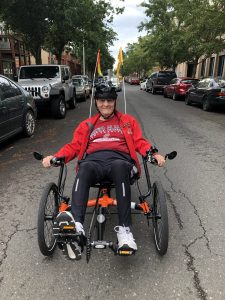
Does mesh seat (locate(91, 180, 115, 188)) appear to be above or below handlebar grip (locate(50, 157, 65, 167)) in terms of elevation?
below

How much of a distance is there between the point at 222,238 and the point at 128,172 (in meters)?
1.25

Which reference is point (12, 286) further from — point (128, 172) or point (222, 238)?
point (222, 238)

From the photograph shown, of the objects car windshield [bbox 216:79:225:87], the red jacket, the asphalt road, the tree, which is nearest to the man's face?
the red jacket

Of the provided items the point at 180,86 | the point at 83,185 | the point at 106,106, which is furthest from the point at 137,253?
the point at 180,86

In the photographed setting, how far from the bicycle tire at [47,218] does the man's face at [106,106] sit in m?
1.07

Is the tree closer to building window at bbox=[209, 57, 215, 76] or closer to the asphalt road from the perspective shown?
the asphalt road

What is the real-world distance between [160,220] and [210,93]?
36.5ft

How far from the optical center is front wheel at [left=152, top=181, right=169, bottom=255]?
2.64 metres

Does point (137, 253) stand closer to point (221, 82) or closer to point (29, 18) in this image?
point (221, 82)

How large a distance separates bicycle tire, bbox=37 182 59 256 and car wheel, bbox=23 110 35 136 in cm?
465

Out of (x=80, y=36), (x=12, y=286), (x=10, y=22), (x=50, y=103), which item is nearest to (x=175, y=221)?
(x=12, y=286)

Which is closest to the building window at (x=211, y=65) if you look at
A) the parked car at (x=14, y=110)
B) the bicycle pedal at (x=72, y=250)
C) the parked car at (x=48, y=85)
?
the parked car at (x=48, y=85)

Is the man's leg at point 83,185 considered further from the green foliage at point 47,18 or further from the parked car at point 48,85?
the green foliage at point 47,18

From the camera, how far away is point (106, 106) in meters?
3.41
